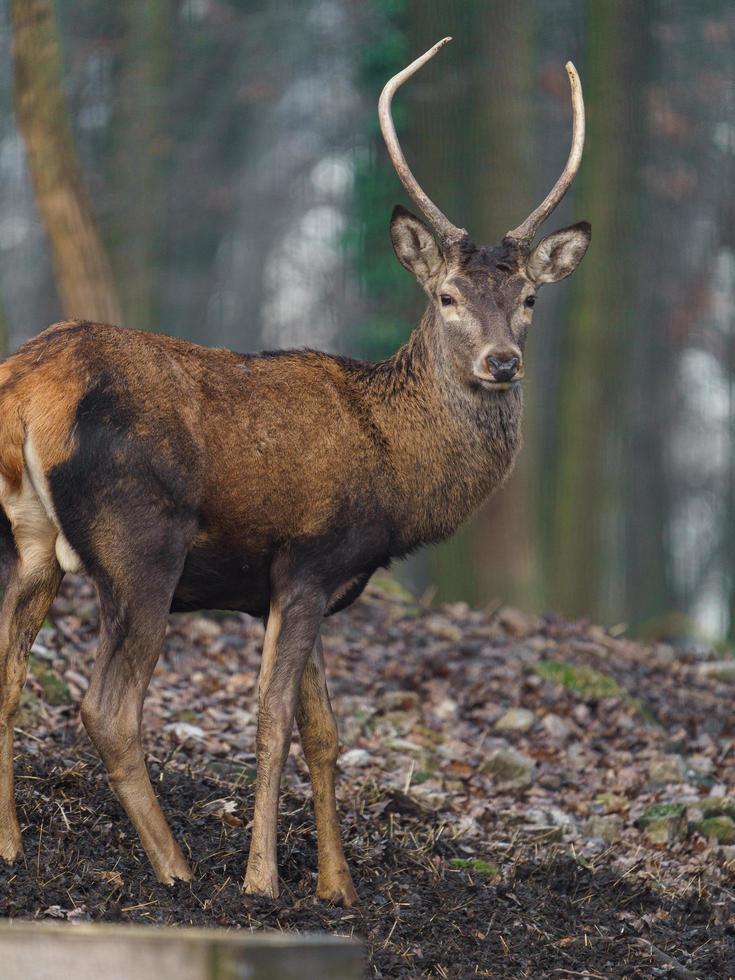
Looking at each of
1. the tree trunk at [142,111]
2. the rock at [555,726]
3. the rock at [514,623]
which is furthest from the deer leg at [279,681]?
the tree trunk at [142,111]

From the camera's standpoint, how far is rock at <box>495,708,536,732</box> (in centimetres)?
944

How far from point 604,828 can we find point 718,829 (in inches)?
24.7

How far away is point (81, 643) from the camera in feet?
30.2

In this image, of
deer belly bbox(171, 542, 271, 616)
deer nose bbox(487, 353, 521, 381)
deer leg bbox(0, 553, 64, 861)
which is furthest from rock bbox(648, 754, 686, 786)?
deer leg bbox(0, 553, 64, 861)

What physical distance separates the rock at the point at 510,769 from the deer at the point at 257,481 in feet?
7.28

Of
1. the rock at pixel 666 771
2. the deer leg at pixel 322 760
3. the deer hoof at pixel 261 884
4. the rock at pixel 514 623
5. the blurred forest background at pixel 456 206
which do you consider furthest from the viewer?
the blurred forest background at pixel 456 206

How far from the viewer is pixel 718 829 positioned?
801cm

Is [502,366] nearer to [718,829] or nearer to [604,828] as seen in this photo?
[604,828]

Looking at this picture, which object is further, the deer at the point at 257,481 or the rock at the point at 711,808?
the rock at the point at 711,808

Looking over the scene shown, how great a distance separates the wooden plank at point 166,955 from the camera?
3.06 metres

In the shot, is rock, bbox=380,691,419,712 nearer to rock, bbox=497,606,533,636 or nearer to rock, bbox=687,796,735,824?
rock, bbox=687,796,735,824

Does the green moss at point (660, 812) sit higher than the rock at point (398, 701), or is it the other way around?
the rock at point (398, 701)

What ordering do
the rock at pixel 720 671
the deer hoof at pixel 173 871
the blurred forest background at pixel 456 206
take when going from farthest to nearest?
the blurred forest background at pixel 456 206
the rock at pixel 720 671
the deer hoof at pixel 173 871

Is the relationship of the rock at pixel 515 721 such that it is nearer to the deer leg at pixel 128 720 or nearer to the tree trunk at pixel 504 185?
the deer leg at pixel 128 720
